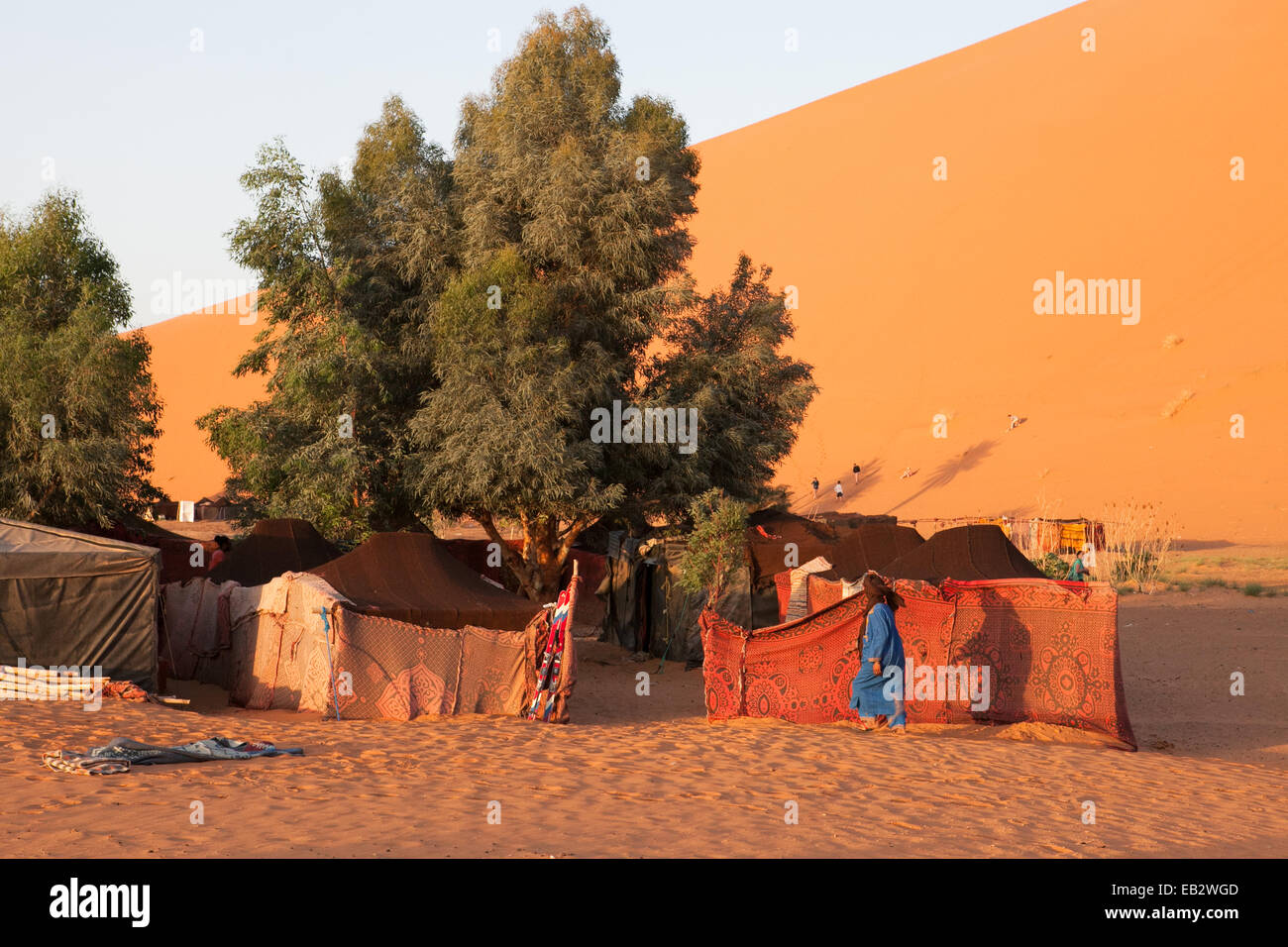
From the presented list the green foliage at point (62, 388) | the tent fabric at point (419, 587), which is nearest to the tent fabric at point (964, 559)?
the tent fabric at point (419, 587)

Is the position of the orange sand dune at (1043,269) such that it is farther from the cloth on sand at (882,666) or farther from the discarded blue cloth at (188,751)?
the discarded blue cloth at (188,751)

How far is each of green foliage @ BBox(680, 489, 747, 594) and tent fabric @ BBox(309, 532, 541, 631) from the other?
325 cm

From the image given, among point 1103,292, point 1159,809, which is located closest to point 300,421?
point 1159,809

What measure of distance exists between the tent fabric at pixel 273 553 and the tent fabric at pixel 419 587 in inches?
92.6

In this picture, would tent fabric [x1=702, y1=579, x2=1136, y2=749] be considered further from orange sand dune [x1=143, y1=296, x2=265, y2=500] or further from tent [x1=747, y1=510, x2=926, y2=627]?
orange sand dune [x1=143, y1=296, x2=265, y2=500]

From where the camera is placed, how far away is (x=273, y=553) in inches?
786

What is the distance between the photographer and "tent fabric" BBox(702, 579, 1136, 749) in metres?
13.1

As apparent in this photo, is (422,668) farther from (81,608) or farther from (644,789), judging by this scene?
(644,789)

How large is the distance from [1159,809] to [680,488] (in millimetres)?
13910

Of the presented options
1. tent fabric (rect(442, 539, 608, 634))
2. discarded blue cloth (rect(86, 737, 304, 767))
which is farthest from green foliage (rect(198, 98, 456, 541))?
discarded blue cloth (rect(86, 737, 304, 767))

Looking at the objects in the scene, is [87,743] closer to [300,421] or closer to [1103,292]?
[300,421]

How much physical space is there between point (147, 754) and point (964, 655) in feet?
27.9

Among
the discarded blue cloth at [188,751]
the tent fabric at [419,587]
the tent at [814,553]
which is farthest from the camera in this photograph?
the tent at [814,553]

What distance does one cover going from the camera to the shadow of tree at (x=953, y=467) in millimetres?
45219
